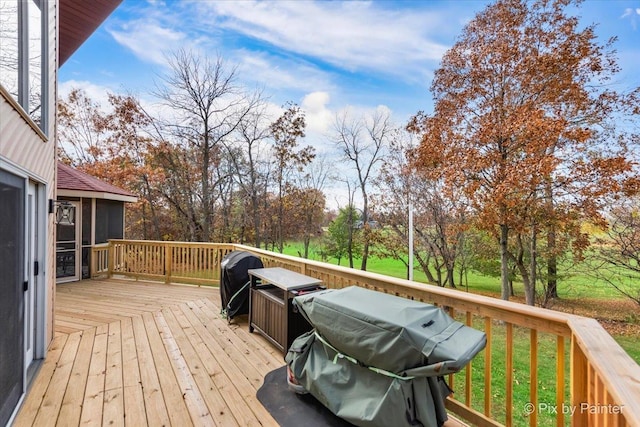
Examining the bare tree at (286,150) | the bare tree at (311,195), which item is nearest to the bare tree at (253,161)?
the bare tree at (286,150)

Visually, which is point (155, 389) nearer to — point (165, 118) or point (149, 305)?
point (149, 305)

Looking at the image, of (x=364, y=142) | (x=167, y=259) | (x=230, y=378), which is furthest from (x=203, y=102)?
(x=230, y=378)

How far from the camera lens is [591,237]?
23.9 ft

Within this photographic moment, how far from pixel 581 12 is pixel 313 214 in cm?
1155

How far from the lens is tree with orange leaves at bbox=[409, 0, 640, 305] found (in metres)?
6.31

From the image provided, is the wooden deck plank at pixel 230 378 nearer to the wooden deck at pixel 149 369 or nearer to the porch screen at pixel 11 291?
the wooden deck at pixel 149 369

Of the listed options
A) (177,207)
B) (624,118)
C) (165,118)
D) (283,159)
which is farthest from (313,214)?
(624,118)

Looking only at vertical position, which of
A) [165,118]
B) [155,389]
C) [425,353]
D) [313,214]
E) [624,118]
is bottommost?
[155,389]

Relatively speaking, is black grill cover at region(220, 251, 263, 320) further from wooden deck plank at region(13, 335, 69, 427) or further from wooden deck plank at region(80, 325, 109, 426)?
wooden deck plank at region(13, 335, 69, 427)

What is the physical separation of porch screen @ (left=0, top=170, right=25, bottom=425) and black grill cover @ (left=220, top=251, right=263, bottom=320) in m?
2.12

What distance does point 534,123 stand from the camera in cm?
603

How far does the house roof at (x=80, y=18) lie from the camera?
4.11 metres

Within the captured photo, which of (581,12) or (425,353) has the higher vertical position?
(581,12)

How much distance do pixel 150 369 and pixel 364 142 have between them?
13004 mm
